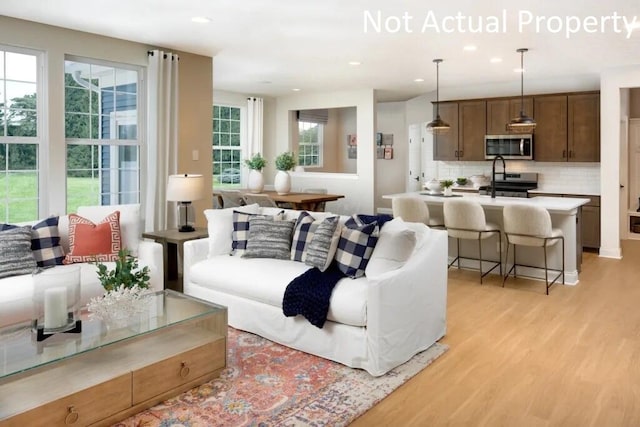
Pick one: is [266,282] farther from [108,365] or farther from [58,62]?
[58,62]

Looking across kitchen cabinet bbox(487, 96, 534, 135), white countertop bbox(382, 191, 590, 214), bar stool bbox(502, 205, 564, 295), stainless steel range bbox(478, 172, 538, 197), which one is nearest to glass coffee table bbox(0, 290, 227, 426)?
bar stool bbox(502, 205, 564, 295)

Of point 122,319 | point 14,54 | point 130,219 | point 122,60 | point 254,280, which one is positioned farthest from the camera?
point 122,60

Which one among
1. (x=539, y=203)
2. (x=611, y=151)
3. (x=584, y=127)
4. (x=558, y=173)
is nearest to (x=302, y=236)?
(x=539, y=203)

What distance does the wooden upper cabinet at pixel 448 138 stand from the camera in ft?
30.0

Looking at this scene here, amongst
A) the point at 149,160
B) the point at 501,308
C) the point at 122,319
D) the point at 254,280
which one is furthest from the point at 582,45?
the point at 122,319

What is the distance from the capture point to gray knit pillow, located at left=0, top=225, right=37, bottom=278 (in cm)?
380

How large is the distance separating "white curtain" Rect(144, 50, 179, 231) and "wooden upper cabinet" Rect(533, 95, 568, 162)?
17.9 feet

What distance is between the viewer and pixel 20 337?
278 centimetres

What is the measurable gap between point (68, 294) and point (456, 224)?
13.6 ft

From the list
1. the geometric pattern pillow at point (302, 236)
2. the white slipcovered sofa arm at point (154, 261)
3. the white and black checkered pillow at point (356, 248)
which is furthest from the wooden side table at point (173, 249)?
the white and black checkered pillow at point (356, 248)

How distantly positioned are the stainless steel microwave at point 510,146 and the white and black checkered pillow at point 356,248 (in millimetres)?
5328

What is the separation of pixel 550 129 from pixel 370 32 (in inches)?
166

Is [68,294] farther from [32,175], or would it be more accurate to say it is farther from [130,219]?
[32,175]

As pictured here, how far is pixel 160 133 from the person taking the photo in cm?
589
